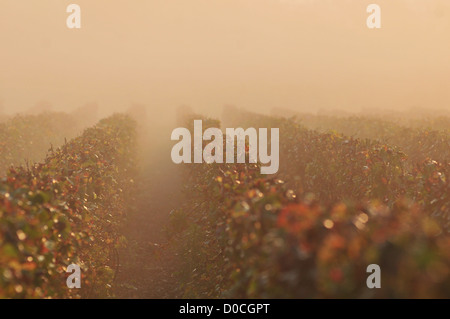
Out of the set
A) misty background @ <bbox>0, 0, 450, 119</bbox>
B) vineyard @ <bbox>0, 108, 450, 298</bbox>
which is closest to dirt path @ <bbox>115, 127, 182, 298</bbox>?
vineyard @ <bbox>0, 108, 450, 298</bbox>

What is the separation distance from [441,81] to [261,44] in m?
66.1

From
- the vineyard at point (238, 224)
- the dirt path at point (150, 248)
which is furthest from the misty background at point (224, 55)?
the vineyard at point (238, 224)

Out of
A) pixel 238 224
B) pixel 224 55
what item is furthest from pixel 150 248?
pixel 224 55

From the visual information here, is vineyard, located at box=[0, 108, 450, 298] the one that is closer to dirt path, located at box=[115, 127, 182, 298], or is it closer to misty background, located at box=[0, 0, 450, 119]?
dirt path, located at box=[115, 127, 182, 298]

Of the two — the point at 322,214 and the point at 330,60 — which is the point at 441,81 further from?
the point at 322,214

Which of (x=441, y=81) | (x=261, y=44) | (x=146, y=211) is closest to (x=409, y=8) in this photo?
(x=261, y=44)

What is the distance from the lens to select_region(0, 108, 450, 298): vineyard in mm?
3402

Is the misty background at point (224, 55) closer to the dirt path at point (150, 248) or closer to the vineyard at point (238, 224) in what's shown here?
the dirt path at point (150, 248)

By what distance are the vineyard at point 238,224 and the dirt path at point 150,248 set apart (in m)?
0.05

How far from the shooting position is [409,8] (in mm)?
127938

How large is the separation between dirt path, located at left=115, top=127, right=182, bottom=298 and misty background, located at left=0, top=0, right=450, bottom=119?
38875 millimetres

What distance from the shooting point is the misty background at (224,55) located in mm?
68625

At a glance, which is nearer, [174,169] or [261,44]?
[174,169]

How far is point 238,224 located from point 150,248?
642cm
